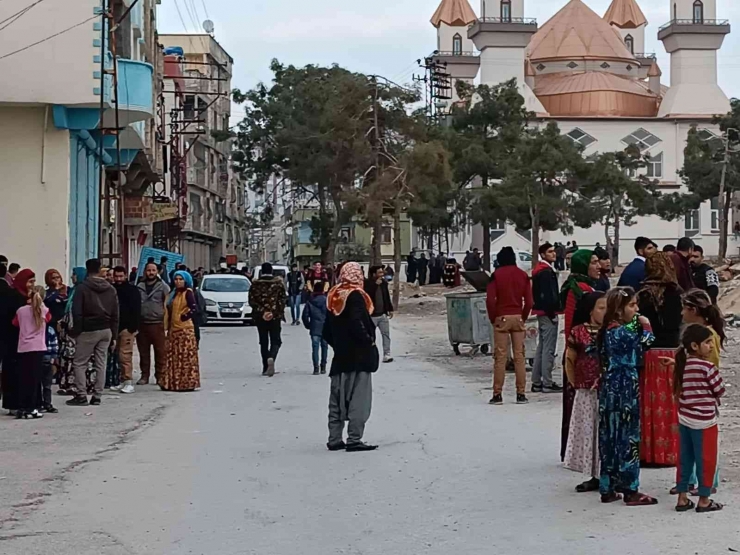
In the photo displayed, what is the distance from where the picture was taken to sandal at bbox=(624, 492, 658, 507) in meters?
8.34

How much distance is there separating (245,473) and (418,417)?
159 inches

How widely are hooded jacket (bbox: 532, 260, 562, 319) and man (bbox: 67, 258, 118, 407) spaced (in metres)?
5.22

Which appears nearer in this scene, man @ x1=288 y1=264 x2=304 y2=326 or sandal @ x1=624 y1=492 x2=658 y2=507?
sandal @ x1=624 y1=492 x2=658 y2=507

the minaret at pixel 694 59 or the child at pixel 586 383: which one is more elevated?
the minaret at pixel 694 59

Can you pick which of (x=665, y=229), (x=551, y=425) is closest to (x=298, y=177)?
(x=665, y=229)

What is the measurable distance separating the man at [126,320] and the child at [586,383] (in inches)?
356

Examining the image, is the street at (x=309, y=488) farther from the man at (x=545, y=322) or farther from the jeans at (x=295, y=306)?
the jeans at (x=295, y=306)

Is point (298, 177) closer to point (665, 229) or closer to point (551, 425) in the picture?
point (665, 229)

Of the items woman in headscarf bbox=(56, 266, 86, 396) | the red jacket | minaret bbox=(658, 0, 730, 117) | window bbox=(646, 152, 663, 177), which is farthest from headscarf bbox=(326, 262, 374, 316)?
minaret bbox=(658, 0, 730, 117)

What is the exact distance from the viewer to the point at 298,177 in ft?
202

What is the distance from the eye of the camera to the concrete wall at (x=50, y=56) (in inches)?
961

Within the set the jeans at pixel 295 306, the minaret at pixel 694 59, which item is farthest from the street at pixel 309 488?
the minaret at pixel 694 59

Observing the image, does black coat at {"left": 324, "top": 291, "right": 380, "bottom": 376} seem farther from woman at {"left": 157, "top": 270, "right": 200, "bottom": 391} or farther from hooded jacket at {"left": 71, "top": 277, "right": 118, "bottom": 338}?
woman at {"left": 157, "top": 270, "right": 200, "bottom": 391}

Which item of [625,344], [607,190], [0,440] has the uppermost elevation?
[607,190]
